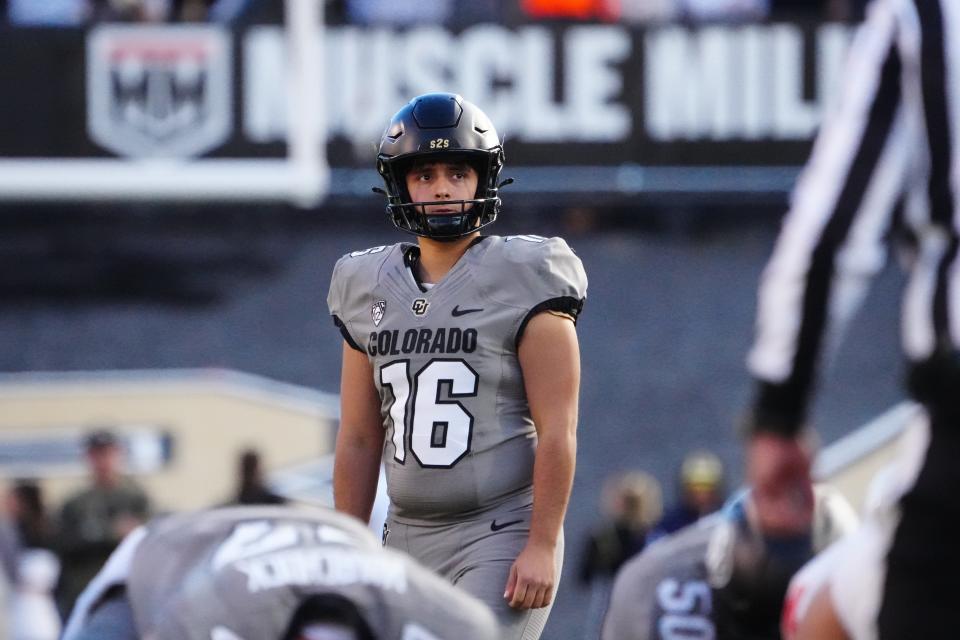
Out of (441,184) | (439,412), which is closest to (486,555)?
(439,412)

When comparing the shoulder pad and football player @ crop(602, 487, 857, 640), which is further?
the shoulder pad

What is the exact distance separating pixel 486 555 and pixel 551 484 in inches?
8.4

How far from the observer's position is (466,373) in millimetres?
3939

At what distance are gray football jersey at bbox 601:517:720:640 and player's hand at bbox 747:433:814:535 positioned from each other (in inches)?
57.1

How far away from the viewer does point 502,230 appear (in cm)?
1276

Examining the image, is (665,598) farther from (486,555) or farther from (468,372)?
(468,372)

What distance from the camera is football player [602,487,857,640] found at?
9.25 feet

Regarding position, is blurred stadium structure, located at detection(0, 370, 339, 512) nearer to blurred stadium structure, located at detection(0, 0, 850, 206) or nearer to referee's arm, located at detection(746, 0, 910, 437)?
blurred stadium structure, located at detection(0, 0, 850, 206)

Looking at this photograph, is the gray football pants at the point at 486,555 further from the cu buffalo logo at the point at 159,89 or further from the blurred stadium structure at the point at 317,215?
the cu buffalo logo at the point at 159,89

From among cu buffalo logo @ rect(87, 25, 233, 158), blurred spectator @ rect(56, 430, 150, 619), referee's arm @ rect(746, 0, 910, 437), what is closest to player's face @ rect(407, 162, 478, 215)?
referee's arm @ rect(746, 0, 910, 437)

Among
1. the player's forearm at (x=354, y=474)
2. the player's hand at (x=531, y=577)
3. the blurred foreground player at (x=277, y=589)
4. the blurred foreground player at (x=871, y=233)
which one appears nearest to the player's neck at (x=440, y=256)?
the player's forearm at (x=354, y=474)

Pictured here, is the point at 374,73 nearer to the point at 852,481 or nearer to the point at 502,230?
the point at 502,230

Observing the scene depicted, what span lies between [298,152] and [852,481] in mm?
4435

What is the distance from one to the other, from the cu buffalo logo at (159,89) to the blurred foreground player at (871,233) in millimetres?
10050
